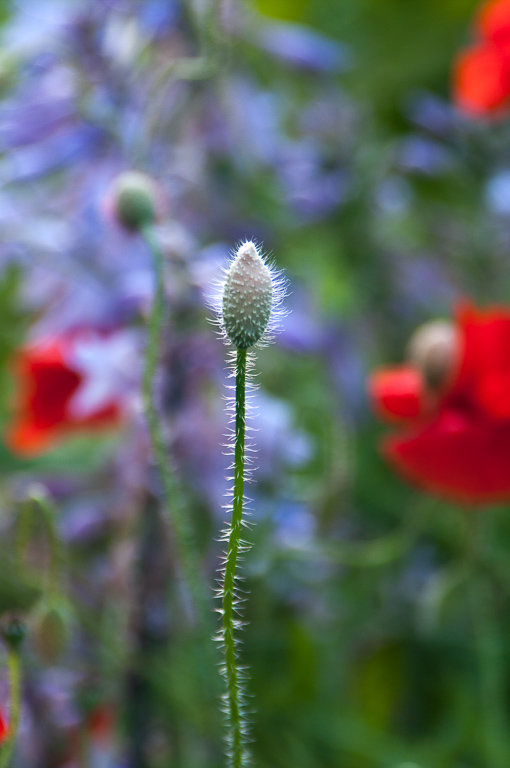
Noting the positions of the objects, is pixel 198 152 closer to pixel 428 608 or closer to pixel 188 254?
pixel 188 254

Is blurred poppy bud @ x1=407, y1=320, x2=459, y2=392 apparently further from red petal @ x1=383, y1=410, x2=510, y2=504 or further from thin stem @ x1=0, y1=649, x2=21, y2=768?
thin stem @ x1=0, y1=649, x2=21, y2=768

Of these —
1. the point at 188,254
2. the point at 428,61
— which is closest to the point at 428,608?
the point at 188,254

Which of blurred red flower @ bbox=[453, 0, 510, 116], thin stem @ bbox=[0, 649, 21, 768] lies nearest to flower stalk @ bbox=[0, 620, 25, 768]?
thin stem @ bbox=[0, 649, 21, 768]

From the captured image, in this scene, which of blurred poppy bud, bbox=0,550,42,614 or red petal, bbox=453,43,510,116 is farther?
red petal, bbox=453,43,510,116

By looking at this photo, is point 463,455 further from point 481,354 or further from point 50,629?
point 50,629

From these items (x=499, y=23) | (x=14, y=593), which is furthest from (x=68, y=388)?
(x=499, y=23)

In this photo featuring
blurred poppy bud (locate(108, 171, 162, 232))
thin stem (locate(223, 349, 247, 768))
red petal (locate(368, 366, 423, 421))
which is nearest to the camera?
thin stem (locate(223, 349, 247, 768))

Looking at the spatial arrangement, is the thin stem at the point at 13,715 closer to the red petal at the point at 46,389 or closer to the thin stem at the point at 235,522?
the thin stem at the point at 235,522
